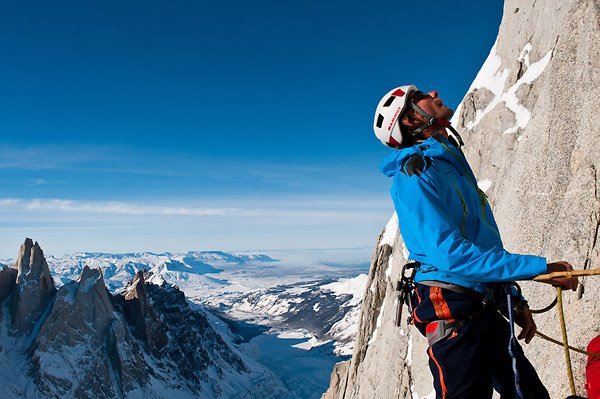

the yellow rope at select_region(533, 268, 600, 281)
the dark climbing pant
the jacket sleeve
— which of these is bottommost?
the dark climbing pant

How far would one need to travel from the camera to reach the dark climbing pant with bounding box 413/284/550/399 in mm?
5008

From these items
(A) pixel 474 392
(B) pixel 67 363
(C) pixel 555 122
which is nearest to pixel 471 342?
(A) pixel 474 392

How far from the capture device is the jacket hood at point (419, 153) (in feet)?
16.9

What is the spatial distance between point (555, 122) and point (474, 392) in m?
9.84

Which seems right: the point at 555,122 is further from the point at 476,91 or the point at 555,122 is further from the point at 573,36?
the point at 476,91

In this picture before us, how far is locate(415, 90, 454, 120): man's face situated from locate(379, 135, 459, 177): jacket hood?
29 centimetres

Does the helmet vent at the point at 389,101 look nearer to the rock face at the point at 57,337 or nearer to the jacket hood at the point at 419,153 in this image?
the jacket hood at the point at 419,153

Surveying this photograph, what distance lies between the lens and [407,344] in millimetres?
20625

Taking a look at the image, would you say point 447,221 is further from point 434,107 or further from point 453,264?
point 434,107

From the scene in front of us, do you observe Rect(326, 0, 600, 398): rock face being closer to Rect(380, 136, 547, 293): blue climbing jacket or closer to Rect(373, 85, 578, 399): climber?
Rect(373, 85, 578, 399): climber

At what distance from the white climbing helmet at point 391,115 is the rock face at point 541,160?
5108 millimetres

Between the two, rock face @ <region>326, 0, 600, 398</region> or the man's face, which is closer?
the man's face

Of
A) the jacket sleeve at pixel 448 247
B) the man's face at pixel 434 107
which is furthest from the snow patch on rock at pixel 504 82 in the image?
the jacket sleeve at pixel 448 247

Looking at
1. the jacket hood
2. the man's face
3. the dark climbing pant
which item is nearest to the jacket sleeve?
the jacket hood
